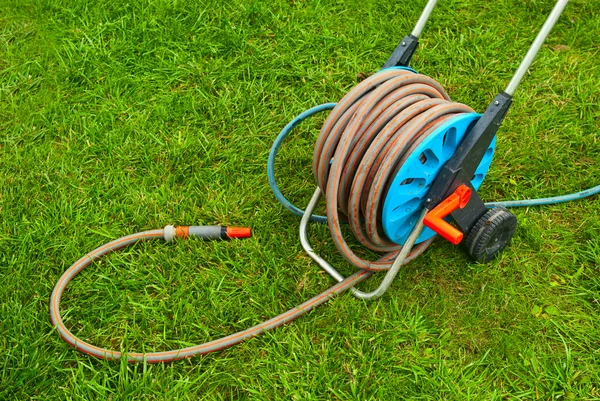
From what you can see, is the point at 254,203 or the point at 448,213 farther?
the point at 254,203

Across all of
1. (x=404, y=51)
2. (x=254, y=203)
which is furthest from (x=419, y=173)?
(x=254, y=203)

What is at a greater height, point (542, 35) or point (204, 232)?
point (542, 35)

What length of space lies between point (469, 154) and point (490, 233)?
46 centimetres

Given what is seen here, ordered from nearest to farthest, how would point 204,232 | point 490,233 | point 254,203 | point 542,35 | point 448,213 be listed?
1. point 542,35
2. point 448,213
3. point 490,233
4. point 204,232
5. point 254,203

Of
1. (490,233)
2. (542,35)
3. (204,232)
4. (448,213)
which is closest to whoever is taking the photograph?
(542,35)

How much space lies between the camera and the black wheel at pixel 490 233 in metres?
2.59

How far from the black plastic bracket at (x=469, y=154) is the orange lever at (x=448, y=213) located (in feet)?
0.08

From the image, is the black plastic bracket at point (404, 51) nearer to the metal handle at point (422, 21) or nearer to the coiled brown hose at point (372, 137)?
the metal handle at point (422, 21)

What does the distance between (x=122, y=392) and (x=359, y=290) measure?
3.74ft

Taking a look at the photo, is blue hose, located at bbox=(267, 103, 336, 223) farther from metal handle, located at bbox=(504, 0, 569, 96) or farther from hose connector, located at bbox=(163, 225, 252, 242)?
metal handle, located at bbox=(504, 0, 569, 96)

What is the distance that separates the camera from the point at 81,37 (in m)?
3.86

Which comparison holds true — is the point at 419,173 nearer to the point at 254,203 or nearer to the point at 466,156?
the point at 466,156

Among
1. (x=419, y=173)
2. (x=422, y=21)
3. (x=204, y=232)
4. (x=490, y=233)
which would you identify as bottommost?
(x=204, y=232)

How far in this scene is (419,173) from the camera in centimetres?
231
